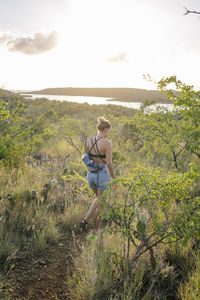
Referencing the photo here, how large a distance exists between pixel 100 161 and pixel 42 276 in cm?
190

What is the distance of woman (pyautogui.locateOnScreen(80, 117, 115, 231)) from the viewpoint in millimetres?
3598

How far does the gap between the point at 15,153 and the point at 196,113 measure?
3711 millimetres

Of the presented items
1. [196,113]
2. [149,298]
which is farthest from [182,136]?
[149,298]

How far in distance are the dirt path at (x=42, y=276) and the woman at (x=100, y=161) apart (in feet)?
2.33

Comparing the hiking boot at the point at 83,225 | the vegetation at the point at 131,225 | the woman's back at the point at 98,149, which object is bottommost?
the hiking boot at the point at 83,225

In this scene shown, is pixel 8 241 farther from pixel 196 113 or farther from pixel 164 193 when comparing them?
pixel 196 113

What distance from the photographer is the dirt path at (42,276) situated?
2.22m

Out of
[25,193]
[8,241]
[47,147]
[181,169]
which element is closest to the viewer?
[8,241]

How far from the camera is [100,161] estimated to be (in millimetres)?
3736

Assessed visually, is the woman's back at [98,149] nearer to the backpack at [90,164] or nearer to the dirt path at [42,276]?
the backpack at [90,164]

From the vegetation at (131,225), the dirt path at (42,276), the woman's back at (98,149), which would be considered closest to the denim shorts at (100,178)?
the woman's back at (98,149)

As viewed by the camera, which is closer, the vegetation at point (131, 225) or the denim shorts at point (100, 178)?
the vegetation at point (131, 225)

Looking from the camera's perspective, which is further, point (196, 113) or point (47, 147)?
point (47, 147)

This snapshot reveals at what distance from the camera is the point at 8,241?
9.00ft
